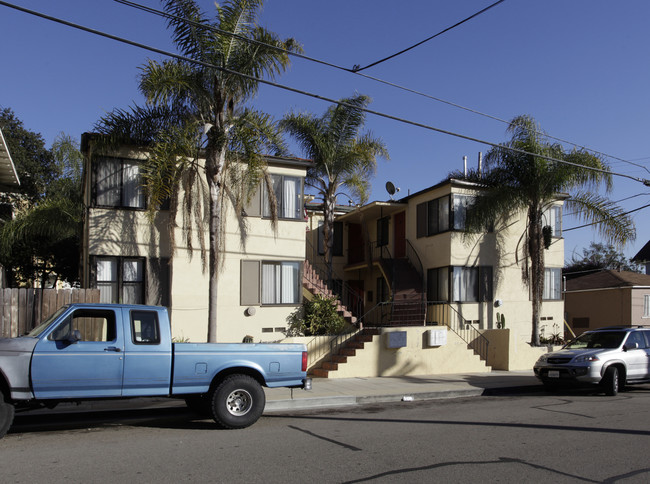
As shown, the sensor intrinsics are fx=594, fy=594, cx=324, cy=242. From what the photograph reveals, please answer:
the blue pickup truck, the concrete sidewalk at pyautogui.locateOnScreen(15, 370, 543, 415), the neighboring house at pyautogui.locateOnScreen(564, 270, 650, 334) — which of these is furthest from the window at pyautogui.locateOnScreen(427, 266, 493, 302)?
the blue pickup truck

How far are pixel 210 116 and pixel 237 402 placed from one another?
888 cm

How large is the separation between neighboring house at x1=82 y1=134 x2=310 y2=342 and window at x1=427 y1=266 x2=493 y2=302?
574cm

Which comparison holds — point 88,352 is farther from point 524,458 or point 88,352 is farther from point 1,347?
point 524,458

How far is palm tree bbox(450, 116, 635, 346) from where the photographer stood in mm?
19109

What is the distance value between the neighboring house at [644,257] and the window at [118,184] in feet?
136

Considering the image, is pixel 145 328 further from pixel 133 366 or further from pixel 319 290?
pixel 319 290

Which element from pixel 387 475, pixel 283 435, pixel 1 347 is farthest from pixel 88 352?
pixel 387 475

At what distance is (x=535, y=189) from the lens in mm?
19609

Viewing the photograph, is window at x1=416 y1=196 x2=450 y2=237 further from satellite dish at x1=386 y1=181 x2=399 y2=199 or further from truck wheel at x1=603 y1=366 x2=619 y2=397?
truck wheel at x1=603 y1=366 x2=619 y2=397

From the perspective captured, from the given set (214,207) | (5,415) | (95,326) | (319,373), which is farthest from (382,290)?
(5,415)

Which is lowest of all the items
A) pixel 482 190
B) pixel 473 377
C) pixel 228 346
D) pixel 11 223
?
pixel 473 377

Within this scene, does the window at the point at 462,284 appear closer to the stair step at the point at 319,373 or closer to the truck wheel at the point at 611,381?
the stair step at the point at 319,373

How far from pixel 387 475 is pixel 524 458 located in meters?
1.98

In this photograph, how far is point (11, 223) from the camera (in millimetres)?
18281
